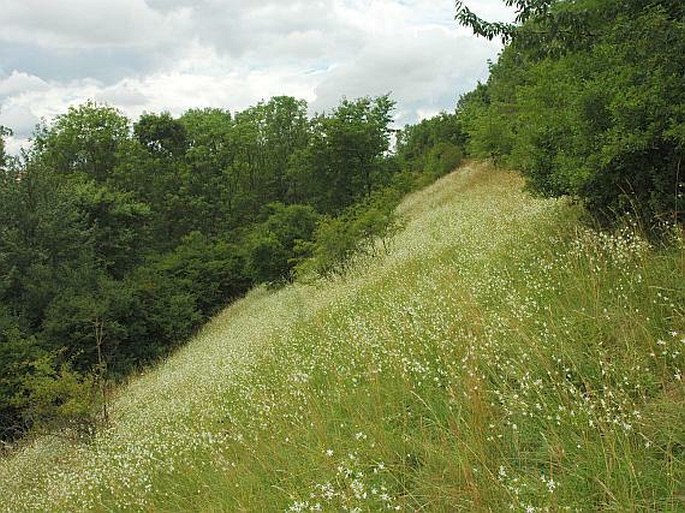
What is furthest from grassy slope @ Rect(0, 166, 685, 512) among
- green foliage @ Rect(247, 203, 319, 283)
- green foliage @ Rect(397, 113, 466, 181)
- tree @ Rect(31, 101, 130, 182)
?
tree @ Rect(31, 101, 130, 182)

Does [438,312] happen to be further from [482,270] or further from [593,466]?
[593,466]

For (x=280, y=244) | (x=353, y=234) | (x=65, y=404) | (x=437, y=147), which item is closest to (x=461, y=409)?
(x=65, y=404)

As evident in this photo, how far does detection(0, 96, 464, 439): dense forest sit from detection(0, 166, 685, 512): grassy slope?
16.9 ft

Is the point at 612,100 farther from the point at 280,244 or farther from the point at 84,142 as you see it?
the point at 84,142

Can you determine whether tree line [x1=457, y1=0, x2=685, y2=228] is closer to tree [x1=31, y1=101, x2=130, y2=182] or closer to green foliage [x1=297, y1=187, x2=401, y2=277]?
green foliage [x1=297, y1=187, x2=401, y2=277]

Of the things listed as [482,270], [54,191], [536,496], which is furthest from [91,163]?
[536,496]

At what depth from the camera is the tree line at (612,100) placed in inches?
163

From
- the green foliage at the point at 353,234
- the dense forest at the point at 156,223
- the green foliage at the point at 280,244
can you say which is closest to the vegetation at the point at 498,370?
the green foliage at the point at 353,234

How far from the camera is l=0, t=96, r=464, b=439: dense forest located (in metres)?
16.1

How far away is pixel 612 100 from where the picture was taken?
5266mm

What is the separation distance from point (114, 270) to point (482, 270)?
26.9m

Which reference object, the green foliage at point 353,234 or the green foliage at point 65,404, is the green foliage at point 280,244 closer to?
the green foliage at point 353,234

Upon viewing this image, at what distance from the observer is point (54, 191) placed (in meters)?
23.8

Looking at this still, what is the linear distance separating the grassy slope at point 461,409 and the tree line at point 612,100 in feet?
2.30
